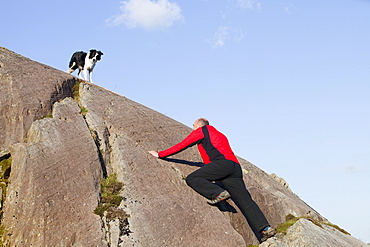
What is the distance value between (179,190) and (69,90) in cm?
518

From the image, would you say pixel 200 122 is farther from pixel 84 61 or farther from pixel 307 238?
pixel 84 61

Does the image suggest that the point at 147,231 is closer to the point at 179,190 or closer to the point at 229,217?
the point at 179,190

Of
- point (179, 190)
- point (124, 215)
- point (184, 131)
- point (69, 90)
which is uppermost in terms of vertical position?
point (69, 90)

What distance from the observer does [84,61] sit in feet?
58.0

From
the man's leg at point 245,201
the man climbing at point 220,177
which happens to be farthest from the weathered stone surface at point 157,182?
the man's leg at point 245,201

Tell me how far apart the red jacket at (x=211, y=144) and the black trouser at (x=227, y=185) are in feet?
0.67

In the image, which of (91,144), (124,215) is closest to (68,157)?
(91,144)

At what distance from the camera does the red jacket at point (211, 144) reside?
1007 cm

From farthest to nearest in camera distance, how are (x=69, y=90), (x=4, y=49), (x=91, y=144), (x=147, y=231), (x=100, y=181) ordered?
(x=4, y=49), (x=69, y=90), (x=91, y=144), (x=100, y=181), (x=147, y=231)

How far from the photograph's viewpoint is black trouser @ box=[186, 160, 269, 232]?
969 centimetres

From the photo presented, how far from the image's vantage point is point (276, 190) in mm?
13469

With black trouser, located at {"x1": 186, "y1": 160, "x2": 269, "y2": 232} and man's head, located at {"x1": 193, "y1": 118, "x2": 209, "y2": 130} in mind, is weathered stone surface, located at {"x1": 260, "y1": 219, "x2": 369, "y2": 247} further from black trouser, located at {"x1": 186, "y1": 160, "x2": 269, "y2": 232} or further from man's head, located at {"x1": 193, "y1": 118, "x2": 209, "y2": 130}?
man's head, located at {"x1": 193, "y1": 118, "x2": 209, "y2": 130}

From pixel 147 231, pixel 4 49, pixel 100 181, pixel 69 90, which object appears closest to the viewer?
pixel 147 231

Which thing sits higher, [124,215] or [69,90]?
[69,90]
